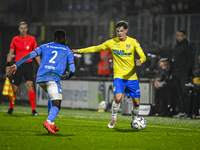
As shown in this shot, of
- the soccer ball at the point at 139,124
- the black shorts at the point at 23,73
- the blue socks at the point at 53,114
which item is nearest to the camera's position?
the blue socks at the point at 53,114

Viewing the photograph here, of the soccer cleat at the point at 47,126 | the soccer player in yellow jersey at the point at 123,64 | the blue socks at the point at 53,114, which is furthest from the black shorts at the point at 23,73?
the soccer cleat at the point at 47,126

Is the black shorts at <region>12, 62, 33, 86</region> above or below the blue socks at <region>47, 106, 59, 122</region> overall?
above

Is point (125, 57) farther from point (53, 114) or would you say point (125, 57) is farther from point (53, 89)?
point (53, 114)

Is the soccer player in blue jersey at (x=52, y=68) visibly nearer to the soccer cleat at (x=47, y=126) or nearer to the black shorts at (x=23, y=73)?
the soccer cleat at (x=47, y=126)

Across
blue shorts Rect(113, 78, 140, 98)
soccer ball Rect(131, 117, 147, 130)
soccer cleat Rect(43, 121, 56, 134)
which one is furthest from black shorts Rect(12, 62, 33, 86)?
soccer cleat Rect(43, 121, 56, 134)

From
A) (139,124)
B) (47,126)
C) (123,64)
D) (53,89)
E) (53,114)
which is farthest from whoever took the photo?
(123,64)

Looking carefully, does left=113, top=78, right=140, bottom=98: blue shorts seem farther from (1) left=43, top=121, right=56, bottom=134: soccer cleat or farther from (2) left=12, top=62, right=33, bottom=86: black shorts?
(2) left=12, top=62, right=33, bottom=86: black shorts

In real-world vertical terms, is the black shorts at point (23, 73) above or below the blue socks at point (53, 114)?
above

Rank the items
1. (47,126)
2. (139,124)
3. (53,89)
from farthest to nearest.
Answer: (139,124) → (53,89) → (47,126)

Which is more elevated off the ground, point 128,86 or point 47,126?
point 128,86

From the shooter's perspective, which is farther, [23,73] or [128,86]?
[23,73]

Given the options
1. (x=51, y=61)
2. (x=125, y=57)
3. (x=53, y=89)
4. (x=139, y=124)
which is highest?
(x=125, y=57)

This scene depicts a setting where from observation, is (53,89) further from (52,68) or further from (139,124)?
(139,124)

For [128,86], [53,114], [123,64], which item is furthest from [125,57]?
[53,114]
